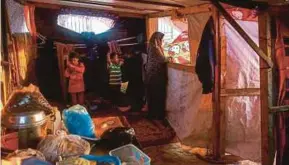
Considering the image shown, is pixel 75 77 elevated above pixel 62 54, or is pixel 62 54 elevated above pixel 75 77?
pixel 62 54

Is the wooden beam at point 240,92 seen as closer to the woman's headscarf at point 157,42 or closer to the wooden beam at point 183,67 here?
the wooden beam at point 183,67

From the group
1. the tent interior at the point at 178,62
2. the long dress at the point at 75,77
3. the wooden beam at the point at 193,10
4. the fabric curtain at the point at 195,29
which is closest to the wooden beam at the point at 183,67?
the tent interior at the point at 178,62

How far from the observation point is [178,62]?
→ 301 inches

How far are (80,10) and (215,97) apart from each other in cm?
434

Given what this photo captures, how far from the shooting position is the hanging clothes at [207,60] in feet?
19.2

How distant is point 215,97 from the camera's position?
5.87 meters

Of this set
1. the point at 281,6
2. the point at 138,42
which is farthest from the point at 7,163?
the point at 138,42

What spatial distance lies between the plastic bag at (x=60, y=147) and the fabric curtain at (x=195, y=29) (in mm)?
4475

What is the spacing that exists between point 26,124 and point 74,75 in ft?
19.5

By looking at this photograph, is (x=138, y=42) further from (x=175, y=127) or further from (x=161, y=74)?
(x=175, y=127)

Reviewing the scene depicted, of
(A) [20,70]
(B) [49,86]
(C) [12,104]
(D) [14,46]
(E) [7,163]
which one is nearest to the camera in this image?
(E) [7,163]

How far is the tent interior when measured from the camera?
224 inches

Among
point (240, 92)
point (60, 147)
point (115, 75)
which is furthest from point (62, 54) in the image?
point (60, 147)

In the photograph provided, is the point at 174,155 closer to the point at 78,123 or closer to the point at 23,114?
the point at 78,123
